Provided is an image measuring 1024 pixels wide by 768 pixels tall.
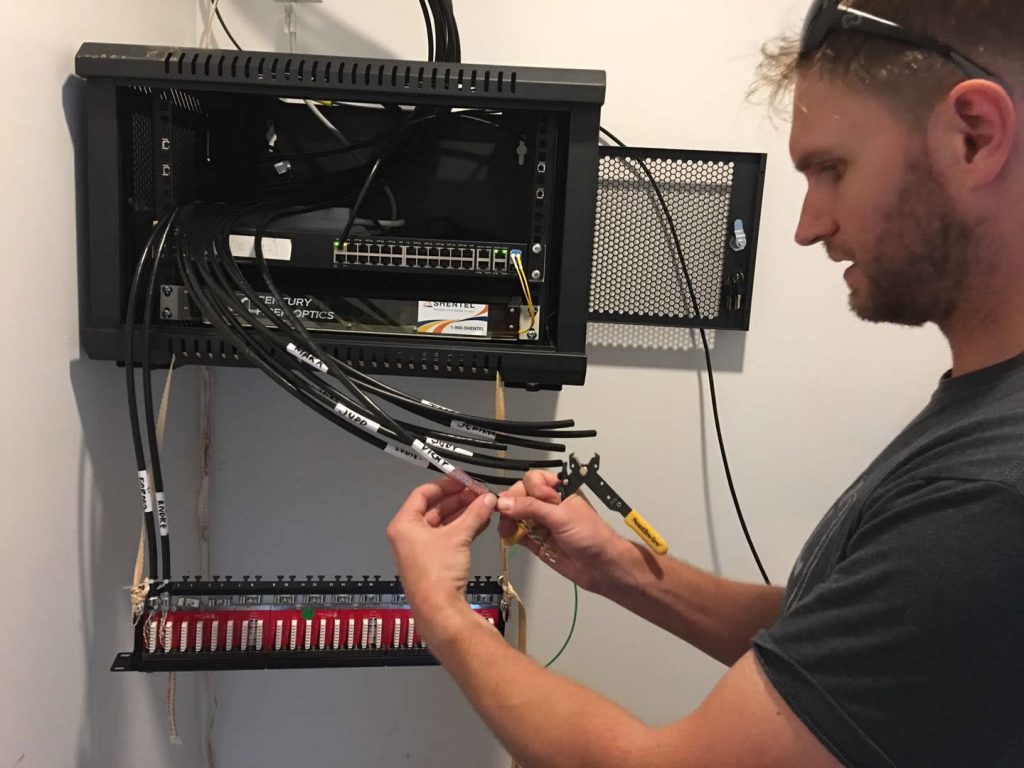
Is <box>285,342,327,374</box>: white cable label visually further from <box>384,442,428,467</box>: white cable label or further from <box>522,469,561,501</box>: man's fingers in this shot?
<box>522,469,561,501</box>: man's fingers

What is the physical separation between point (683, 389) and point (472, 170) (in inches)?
20.5

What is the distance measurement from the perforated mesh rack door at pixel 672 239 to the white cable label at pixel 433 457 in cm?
46

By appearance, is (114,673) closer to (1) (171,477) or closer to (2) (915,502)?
(1) (171,477)

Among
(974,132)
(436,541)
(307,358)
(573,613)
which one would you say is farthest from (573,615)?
(974,132)

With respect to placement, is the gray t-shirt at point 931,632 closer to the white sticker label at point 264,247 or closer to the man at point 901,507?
the man at point 901,507

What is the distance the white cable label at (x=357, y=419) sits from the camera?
33.0 inches

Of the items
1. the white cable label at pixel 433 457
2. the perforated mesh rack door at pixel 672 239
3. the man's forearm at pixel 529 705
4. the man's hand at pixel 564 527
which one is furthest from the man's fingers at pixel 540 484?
the perforated mesh rack door at pixel 672 239

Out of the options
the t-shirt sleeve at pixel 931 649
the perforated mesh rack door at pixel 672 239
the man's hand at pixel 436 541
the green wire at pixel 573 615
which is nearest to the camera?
the t-shirt sleeve at pixel 931 649

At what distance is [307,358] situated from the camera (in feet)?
2.78

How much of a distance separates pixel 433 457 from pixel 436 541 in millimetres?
109

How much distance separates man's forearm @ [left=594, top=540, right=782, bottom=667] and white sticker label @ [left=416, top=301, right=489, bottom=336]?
360 mm

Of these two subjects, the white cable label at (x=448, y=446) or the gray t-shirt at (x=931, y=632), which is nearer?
the gray t-shirt at (x=931, y=632)

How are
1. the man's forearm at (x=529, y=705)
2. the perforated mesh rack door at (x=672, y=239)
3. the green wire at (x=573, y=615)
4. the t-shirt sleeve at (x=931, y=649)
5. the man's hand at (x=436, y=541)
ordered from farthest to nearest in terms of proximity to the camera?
the green wire at (x=573, y=615) → the perforated mesh rack door at (x=672, y=239) → the man's hand at (x=436, y=541) → the man's forearm at (x=529, y=705) → the t-shirt sleeve at (x=931, y=649)

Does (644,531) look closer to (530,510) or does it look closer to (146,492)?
(530,510)
